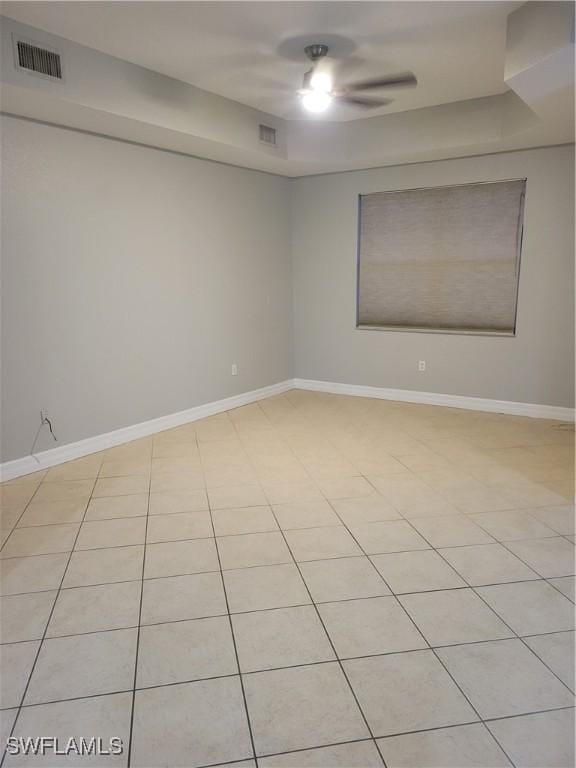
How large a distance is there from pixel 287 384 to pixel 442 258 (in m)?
2.25

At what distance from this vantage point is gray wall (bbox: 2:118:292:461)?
137 inches

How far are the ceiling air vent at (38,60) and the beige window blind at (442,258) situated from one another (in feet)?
10.9

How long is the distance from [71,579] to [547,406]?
432cm


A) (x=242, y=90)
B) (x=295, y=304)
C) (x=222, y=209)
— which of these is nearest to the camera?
(x=242, y=90)

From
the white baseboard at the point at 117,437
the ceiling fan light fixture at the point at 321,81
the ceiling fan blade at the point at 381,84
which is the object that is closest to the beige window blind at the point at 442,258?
the white baseboard at the point at 117,437

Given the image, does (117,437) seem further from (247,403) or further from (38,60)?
(38,60)

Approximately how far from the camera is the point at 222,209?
500 centimetres

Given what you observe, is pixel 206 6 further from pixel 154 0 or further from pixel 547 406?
pixel 547 406

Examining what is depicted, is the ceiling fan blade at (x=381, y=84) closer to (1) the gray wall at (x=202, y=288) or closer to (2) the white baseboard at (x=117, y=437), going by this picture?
(1) the gray wall at (x=202, y=288)

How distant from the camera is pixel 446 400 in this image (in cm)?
539

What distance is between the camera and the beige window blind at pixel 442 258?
4.89 meters

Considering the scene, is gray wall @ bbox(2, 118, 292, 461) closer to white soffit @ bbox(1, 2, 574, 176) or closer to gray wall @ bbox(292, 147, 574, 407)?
white soffit @ bbox(1, 2, 574, 176)

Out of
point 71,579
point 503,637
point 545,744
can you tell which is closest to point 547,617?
point 503,637

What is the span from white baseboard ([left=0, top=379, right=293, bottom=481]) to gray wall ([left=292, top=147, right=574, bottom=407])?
1.04 m
